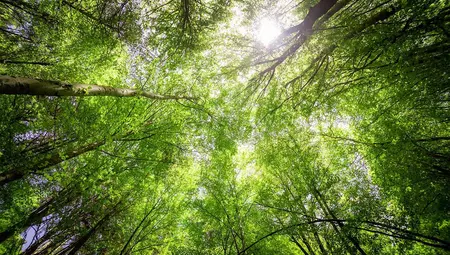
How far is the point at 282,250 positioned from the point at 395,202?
172 inches

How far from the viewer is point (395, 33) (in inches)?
141

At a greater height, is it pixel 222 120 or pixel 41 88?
pixel 222 120

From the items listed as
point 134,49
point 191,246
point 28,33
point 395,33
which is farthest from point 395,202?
point 28,33

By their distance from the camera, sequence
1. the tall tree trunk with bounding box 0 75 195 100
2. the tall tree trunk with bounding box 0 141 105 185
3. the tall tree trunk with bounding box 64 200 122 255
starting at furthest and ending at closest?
the tall tree trunk with bounding box 64 200 122 255, the tall tree trunk with bounding box 0 141 105 185, the tall tree trunk with bounding box 0 75 195 100

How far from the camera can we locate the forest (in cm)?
438

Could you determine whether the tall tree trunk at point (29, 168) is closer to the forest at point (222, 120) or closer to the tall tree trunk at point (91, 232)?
the forest at point (222, 120)

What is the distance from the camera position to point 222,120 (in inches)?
281

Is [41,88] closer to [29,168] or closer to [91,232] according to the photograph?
[29,168]

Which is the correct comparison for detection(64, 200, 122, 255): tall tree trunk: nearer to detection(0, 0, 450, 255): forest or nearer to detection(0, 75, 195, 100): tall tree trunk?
detection(0, 0, 450, 255): forest

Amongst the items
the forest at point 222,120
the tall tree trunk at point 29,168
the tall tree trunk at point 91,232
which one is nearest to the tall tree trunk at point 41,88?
the forest at point 222,120

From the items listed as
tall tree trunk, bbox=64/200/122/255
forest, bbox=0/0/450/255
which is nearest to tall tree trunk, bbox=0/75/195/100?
forest, bbox=0/0/450/255

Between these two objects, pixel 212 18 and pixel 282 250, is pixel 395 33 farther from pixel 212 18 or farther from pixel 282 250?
pixel 282 250

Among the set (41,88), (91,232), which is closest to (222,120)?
(41,88)

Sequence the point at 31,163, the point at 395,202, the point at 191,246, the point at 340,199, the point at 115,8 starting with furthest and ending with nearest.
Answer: the point at 191,246, the point at 340,199, the point at 395,202, the point at 115,8, the point at 31,163
